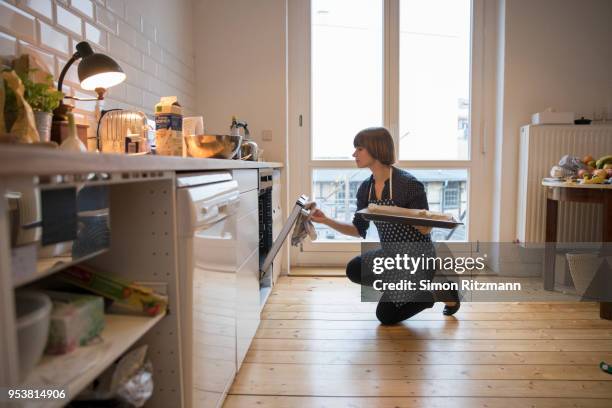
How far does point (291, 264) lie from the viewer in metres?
3.45

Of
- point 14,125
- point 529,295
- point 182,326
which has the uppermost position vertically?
point 14,125

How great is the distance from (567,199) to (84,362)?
2751 millimetres

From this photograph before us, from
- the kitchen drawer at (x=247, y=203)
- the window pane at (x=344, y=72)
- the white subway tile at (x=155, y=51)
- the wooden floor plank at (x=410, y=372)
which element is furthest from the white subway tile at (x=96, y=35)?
the window pane at (x=344, y=72)

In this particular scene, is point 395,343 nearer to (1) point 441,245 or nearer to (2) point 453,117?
(1) point 441,245

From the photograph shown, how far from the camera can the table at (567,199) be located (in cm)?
233

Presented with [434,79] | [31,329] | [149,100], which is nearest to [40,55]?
[149,100]

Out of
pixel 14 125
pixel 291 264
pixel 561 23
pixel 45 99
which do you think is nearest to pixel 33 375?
pixel 14 125

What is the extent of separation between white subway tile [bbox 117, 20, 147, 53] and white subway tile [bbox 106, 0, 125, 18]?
40 mm

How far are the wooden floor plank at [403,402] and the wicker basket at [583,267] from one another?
1.21 meters

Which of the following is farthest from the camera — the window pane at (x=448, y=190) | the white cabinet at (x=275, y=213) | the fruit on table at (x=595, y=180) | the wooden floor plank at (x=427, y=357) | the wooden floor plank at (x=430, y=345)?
the window pane at (x=448, y=190)

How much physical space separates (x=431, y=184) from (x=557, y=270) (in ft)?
3.63

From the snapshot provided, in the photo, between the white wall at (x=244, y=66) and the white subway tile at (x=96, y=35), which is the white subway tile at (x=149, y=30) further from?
the white wall at (x=244, y=66)

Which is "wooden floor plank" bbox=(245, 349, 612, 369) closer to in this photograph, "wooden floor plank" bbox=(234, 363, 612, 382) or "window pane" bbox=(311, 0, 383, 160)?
"wooden floor plank" bbox=(234, 363, 612, 382)

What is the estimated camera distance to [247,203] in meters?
1.69
